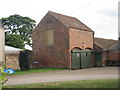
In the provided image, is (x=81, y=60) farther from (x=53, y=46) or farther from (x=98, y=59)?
(x=98, y=59)

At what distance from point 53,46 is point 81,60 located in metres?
4.01

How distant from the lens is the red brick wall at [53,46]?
2172cm

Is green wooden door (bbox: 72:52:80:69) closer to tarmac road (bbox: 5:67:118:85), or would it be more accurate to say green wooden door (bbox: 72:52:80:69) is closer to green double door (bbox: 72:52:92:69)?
green double door (bbox: 72:52:92:69)

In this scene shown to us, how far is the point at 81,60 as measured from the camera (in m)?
22.4

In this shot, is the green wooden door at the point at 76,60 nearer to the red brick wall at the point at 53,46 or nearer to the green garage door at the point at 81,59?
the green garage door at the point at 81,59

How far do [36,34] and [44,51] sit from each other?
2894mm

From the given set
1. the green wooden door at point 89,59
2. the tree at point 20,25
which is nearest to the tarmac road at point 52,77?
the green wooden door at point 89,59

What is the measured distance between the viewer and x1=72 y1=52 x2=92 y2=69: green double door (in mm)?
21528

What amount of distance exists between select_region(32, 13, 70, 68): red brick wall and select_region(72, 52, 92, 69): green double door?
2.69 feet

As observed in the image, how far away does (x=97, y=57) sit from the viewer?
84.0 feet

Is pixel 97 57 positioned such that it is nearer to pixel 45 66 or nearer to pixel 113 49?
pixel 113 49

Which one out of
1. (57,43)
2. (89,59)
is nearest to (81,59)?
(89,59)

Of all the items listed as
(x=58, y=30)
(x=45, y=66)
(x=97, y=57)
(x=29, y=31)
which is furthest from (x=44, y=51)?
(x=29, y=31)

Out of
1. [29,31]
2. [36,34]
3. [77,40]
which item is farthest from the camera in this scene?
[29,31]
